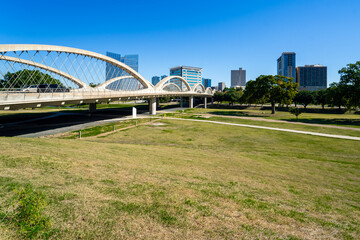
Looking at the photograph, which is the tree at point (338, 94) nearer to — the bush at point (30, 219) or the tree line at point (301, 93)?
the tree line at point (301, 93)

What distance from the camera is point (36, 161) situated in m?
8.62

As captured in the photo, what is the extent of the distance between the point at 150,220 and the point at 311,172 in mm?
11032

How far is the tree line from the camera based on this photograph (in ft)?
134

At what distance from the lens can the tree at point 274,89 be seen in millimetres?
54219

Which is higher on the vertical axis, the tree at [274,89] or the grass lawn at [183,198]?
the tree at [274,89]

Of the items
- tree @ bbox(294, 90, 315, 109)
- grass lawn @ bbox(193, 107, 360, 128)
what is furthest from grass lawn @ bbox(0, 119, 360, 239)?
tree @ bbox(294, 90, 315, 109)

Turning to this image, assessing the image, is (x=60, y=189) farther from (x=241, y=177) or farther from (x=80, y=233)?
(x=241, y=177)

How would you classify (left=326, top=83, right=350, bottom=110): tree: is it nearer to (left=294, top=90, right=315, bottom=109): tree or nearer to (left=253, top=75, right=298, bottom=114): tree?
(left=253, top=75, right=298, bottom=114): tree

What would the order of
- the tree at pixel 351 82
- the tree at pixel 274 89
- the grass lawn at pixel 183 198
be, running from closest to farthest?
the grass lawn at pixel 183 198 → the tree at pixel 351 82 → the tree at pixel 274 89

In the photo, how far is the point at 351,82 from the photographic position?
4150 centimetres

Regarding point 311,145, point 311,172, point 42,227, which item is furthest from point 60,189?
point 311,145

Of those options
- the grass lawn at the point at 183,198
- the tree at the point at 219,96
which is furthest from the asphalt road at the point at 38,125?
the tree at the point at 219,96

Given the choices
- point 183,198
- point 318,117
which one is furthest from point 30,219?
point 318,117

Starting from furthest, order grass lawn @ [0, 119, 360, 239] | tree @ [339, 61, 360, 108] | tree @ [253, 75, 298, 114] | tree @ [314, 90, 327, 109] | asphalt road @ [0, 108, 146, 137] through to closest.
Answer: tree @ [314, 90, 327, 109]
tree @ [253, 75, 298, 114]
tree @ [339, 61, 360, 108]
asphalt road @ [0, 108, 146, 137]
grass lawn @ [0, 119, 360, 239]
